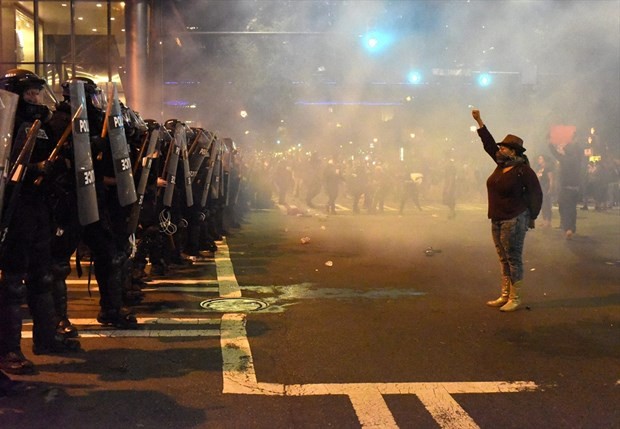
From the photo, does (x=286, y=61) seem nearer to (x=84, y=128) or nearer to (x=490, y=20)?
(x=490, y=20)

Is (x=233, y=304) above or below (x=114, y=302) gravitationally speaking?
below

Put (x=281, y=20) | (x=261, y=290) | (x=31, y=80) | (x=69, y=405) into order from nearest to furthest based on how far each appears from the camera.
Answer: (x=69, y=405) < (x=31, y=80) < (x=261, y=290) < (x=281, y=20)

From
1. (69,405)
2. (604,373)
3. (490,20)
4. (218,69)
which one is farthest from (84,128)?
(218,69)

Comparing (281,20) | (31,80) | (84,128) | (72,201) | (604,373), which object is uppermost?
(281,20)

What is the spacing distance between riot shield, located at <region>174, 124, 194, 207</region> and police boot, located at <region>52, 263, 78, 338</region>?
268 centimetres

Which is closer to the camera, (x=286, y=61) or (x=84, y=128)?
(x=84, y=128)

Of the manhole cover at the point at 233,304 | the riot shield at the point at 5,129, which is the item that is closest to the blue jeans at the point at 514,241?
the manhole cover at the point at 233,304

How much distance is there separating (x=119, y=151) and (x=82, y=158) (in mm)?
473

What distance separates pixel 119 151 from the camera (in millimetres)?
4051

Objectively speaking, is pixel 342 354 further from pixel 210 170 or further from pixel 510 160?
pixel 210 170

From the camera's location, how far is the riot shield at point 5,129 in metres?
2.90

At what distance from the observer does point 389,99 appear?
20.0m

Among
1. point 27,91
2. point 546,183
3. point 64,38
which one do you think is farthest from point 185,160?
point 64,38

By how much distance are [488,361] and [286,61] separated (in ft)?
66.4
